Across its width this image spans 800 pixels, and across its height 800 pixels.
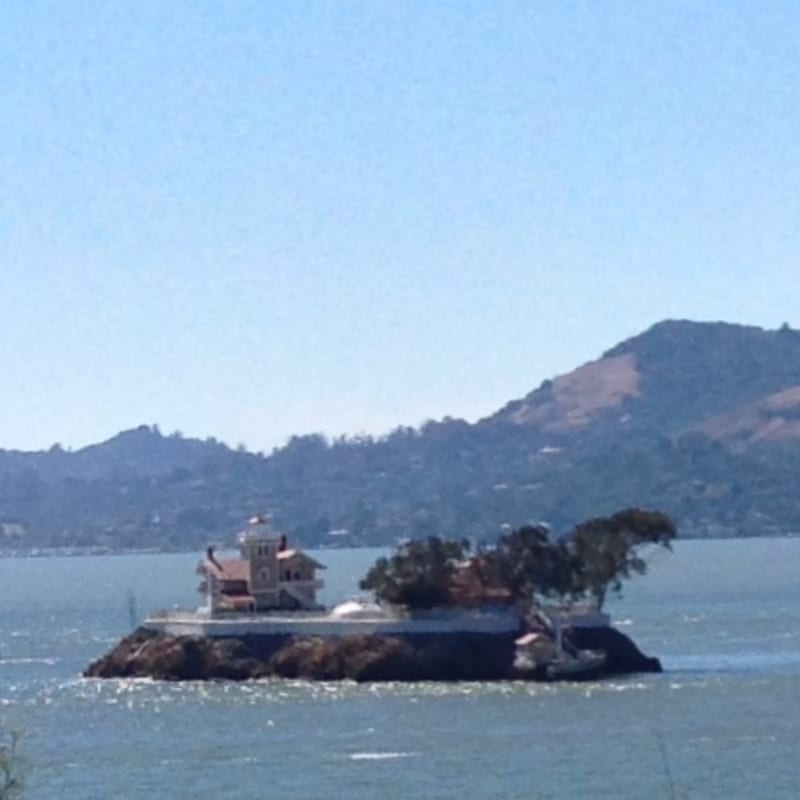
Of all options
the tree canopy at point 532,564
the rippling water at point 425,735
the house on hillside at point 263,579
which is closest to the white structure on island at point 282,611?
the house on hillside at point 263,579

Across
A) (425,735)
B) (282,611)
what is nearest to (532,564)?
(282,611)

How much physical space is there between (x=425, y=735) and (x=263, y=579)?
24662 millimetres

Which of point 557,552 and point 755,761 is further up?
point 557,552

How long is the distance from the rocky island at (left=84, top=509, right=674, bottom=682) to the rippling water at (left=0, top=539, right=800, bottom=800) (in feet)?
4.67

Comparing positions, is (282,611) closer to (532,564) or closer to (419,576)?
(419,576)

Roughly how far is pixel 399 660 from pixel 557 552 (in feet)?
24.5

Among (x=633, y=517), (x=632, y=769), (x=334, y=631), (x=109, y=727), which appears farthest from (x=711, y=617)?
(x=632, y=769)

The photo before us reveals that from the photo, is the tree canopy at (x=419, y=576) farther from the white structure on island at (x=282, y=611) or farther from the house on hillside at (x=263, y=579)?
the house on hillside at (x=263, y=579)

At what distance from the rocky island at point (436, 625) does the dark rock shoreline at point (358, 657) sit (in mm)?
28

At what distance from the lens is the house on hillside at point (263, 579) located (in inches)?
3324

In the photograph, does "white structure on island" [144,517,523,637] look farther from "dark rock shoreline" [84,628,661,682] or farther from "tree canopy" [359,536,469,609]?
"tree canopy" [359,536,469,609]

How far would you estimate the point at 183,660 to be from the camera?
79000mm

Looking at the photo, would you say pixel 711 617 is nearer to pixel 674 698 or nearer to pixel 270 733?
pixel 674 698

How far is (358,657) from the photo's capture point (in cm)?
7619
